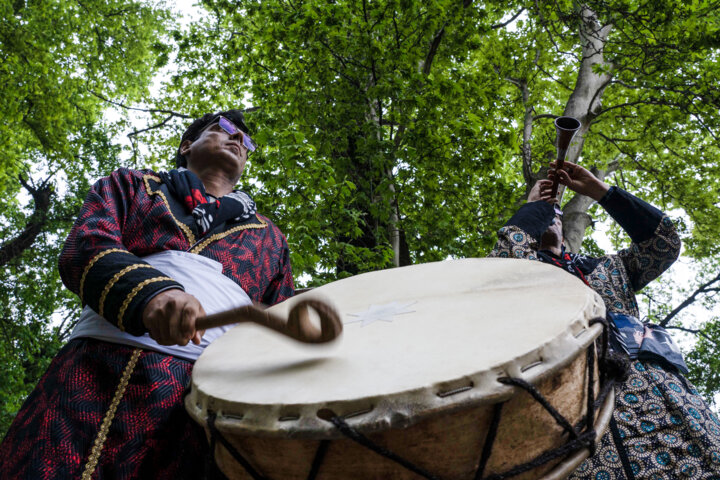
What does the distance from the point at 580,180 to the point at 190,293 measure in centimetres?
187

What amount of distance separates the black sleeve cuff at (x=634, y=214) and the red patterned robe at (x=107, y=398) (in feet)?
6.13

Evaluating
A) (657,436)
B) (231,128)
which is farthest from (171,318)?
(657,436)

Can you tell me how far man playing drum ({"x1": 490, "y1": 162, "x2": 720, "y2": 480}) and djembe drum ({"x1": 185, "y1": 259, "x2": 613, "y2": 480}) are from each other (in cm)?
41

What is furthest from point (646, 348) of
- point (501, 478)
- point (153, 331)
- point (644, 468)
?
point (153, 331)

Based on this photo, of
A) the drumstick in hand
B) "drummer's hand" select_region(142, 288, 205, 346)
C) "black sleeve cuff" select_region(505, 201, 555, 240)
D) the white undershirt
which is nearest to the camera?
the drumstick in hand

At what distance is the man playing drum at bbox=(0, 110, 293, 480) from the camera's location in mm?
1125

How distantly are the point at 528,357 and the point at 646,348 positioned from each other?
130 cm

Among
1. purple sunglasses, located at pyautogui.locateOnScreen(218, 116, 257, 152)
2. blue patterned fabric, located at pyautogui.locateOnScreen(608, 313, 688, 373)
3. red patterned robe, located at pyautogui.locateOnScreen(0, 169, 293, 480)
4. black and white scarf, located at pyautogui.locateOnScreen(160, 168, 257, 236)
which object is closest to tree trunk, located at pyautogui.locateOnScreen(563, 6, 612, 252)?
blue patterned fabric, located at pyautogui.locateOnScreen(608, 313, 688, 373)

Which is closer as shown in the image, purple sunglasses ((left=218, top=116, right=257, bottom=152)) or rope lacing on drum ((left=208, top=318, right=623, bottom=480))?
rope lacing on drum ((left=208, top=318, right=623, bottom=480))

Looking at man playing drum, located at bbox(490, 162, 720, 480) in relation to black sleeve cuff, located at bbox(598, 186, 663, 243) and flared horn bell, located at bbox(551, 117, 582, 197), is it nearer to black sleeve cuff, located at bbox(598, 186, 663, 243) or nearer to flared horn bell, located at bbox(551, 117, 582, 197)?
black sleeve cuff, located at bbox(598, 186, 663, 243)

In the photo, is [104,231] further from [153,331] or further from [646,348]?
[646,348]

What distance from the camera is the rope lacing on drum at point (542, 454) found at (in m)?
0.86

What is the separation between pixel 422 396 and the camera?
0.82 metres

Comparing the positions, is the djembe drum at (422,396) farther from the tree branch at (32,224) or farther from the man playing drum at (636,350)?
the tree branch at (32,224)
